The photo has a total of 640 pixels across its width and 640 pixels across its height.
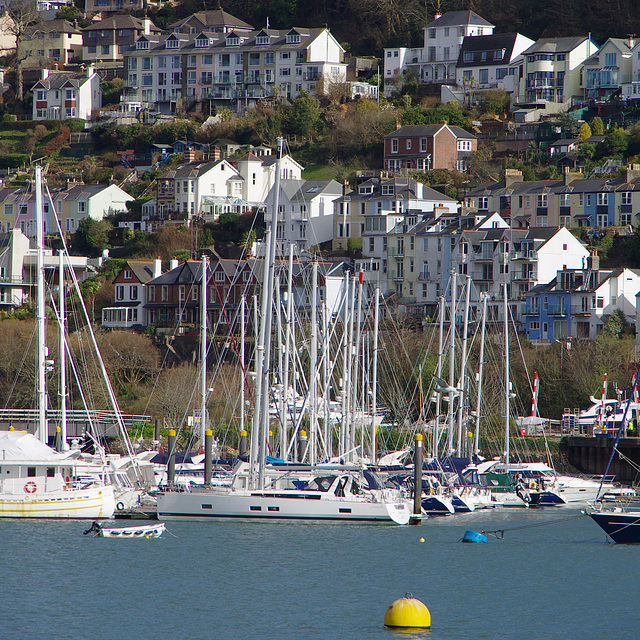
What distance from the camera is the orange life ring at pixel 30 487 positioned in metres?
47.3

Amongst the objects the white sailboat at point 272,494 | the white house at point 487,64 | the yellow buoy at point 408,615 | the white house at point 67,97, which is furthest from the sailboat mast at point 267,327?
the white house at point 67,97

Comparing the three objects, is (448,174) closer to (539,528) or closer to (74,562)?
(539,528)

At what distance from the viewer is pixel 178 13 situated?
161m

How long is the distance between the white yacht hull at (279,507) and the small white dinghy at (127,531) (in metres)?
1.79

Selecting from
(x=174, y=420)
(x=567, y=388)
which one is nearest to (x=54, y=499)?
(x=174, y=420)

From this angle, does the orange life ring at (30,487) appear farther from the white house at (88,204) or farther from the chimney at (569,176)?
the white house at (88,204)

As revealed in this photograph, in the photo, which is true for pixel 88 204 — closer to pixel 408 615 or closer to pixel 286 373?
pixel 286 373

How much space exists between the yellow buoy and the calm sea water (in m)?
0.30

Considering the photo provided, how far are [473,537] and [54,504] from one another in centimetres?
1501

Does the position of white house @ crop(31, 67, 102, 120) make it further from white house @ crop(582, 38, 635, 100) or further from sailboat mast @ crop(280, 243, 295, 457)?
sailboat mast @ crop(280, 243, 295, 457)

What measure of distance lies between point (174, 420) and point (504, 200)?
41132 millimetres

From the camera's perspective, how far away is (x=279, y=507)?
4681 cm

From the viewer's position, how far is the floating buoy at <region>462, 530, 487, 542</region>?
4693 cm

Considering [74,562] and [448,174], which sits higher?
[448,174]
